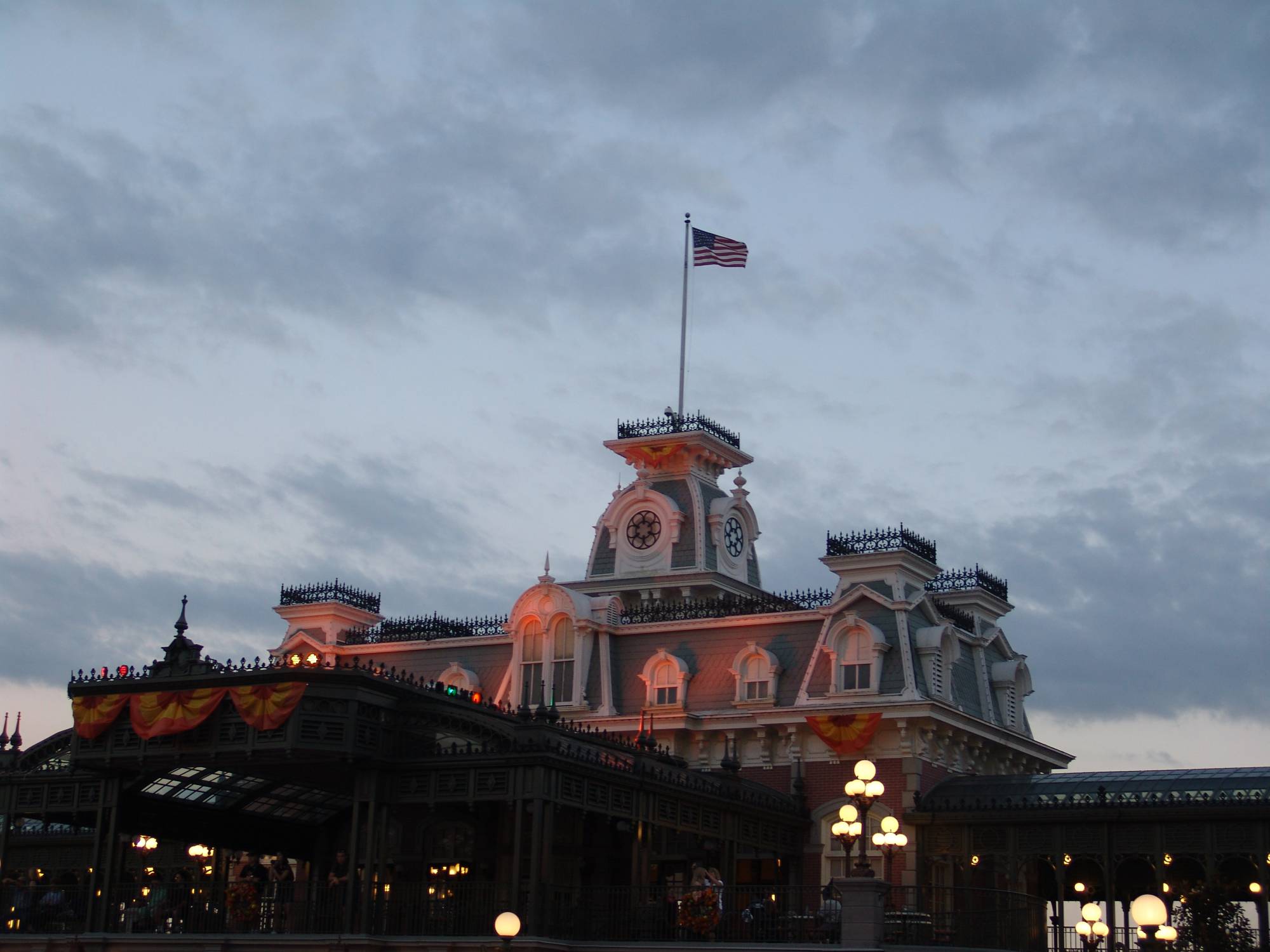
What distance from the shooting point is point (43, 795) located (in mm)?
43406

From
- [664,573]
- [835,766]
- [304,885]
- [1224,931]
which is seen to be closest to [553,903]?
[304,885]

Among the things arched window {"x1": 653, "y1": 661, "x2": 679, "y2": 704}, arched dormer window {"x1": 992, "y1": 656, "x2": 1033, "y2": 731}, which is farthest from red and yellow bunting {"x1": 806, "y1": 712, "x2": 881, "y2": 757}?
arched dormer window {"x1": 992, "y1": 656, "x2": 1033, "y2": 731}

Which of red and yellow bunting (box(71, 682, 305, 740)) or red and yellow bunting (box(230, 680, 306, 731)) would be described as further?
red and yellow bunting (box(71, 682, 305, 740))

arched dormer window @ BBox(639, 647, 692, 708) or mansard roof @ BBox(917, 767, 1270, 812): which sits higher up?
arched dormer window @ BBox(639, 647, 692, 708)

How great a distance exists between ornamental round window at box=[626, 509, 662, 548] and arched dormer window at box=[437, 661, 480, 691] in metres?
6.71

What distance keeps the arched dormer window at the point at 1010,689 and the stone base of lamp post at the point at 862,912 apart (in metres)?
19.8

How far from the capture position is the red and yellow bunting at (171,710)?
3869 cm

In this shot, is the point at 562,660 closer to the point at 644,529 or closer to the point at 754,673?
the point at 754,673

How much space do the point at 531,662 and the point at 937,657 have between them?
1200 cm

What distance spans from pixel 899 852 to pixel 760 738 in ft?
18.6

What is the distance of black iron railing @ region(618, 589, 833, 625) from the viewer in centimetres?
5162

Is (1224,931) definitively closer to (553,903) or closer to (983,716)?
(983,716)

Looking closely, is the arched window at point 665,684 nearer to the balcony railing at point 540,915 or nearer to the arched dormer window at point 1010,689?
the arched dormer window at point 1010,689

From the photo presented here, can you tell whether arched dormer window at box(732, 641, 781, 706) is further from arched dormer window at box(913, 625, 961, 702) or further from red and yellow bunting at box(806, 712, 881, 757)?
arched dormer window at box(913, 625, 961, 702)
